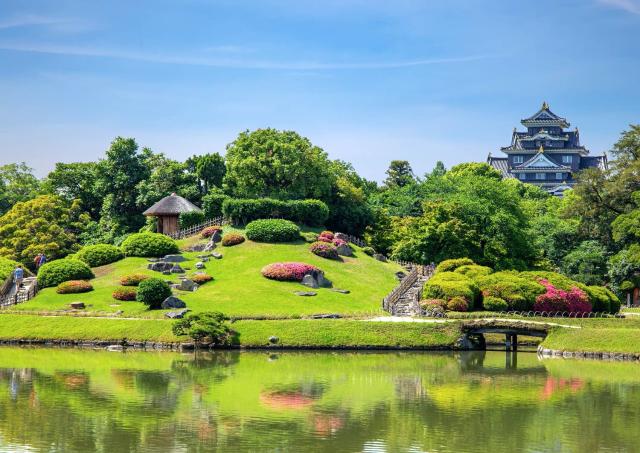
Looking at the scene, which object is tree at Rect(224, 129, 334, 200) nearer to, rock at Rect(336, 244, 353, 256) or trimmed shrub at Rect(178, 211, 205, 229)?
trimmed shrub at Rect(178, 211, 205, 229)

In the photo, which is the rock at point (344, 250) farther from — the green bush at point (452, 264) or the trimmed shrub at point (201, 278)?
the trimmed shrub at point (201, 278)

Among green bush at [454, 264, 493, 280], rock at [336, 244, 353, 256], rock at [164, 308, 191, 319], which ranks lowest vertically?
rock at [164, 308, 191, 319]

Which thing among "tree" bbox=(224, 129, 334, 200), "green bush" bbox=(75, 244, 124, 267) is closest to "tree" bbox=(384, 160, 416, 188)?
"tree" bbox=(224, 129, 334, 200)

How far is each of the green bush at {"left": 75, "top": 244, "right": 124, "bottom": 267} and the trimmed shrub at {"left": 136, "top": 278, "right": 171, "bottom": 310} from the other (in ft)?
43.8

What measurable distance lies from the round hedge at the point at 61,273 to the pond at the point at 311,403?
48.1ft

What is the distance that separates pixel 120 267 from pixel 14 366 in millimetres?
25540

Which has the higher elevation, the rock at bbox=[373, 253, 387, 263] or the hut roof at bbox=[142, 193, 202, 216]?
the hut roof at bbox=[142, 193, 202, 216]

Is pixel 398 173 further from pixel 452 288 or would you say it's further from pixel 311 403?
pixel 311 403

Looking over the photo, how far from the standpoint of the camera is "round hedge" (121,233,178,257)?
247 ft

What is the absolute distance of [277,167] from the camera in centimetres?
8569

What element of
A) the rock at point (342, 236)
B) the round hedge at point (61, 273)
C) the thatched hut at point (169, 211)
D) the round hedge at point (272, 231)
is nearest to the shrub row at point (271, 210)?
the rock at point (342, 236)

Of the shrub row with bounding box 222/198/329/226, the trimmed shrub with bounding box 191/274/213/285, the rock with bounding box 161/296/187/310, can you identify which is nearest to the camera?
the rock with bounding box 161/296/187/310

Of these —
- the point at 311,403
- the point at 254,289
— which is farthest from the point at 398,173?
the point at 311,403

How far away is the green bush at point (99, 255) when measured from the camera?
7375cm
